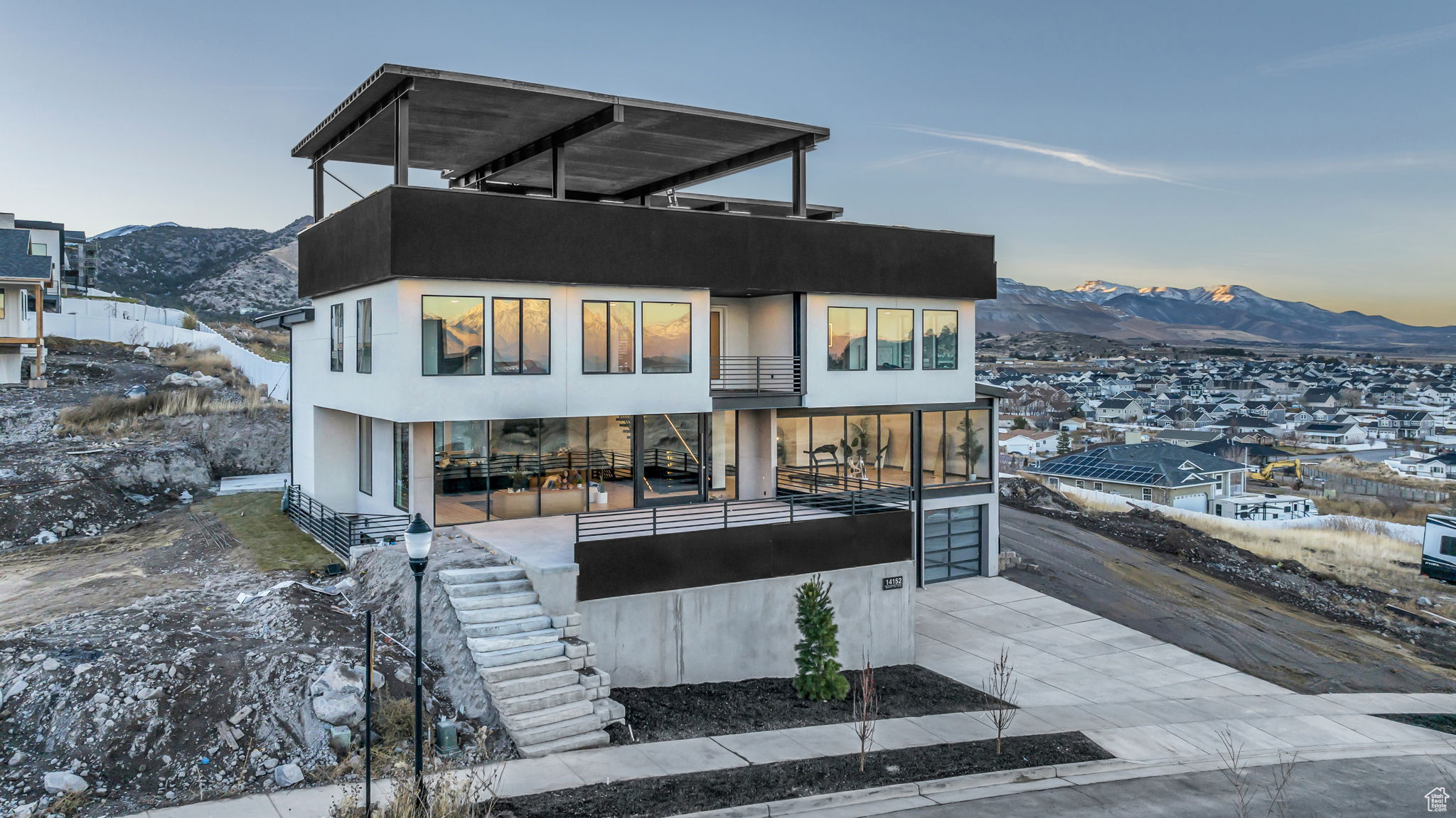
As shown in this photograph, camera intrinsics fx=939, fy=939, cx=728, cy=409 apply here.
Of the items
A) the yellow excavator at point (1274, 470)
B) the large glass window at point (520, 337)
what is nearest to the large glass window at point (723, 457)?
the large glass window at point (520, 337)

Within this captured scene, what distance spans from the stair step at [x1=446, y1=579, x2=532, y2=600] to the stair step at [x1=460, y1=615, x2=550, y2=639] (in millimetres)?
753

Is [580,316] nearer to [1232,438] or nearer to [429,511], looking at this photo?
[429,511]

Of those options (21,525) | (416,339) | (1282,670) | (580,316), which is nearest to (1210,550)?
(1282,670)

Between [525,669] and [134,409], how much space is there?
27.2 m

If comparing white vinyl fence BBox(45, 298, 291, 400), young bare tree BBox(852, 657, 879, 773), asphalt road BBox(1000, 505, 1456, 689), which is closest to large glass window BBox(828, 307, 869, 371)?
young bare tree BBox(852, 657, 879, 773)

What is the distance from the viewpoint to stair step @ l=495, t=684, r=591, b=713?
13156mm

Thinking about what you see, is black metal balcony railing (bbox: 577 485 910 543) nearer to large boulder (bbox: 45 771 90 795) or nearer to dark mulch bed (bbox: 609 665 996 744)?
dark mulch bed (bbox: 609 665 996 744)

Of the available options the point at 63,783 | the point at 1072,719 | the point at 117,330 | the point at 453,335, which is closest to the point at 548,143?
the point at 453,335

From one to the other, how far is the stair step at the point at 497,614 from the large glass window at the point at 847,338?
10.5m

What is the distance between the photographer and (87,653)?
43.0 feet

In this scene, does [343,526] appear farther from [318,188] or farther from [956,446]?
[956,446]

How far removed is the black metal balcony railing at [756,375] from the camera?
22.7 m

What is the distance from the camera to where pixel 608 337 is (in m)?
19.8

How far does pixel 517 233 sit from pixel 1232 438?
108m
